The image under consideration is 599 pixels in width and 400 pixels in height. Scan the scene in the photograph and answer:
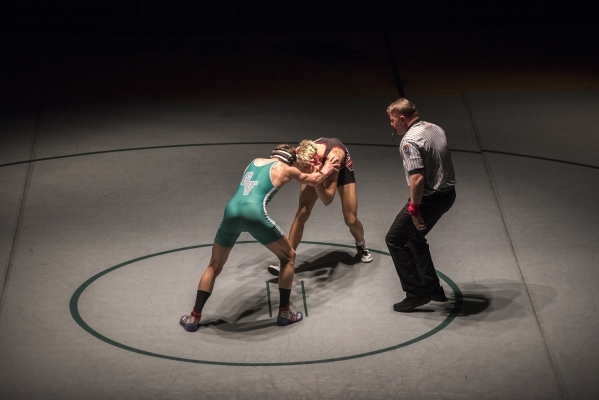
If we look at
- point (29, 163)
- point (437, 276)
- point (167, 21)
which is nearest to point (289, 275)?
point (437, 276)

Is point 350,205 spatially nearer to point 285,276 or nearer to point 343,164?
point 343,164

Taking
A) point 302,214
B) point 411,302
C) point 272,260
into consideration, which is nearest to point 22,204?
point 272,260

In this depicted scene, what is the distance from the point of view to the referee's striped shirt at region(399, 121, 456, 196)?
7.39 m

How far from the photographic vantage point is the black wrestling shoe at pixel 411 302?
7.80 m

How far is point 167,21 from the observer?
53.5 feet

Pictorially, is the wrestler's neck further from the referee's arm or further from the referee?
the referee's arm

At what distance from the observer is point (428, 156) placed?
7465 millimetres

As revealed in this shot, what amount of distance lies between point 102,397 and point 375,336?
213 cm

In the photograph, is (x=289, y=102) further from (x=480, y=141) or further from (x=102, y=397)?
(x=102, y=397)

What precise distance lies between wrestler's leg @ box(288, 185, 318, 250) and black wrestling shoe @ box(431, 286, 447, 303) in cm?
135

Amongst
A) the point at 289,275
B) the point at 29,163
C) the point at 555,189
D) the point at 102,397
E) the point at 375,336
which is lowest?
the point at 102,397

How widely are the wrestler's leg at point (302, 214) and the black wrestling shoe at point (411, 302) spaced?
3.82 feet

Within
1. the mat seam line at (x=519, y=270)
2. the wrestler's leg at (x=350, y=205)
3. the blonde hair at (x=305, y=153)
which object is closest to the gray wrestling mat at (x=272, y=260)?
the mat seam line at (x=519, y=270)

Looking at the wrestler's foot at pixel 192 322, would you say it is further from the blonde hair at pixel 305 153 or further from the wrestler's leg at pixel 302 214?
the blonde hair at pixel 305 153
